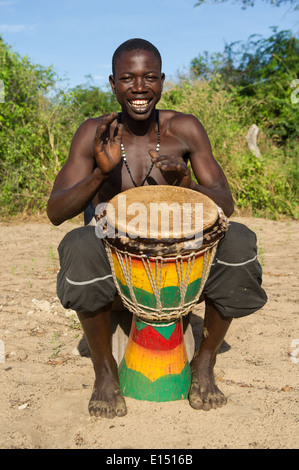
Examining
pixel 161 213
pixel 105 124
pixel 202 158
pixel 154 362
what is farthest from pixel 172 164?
pixel 154 362

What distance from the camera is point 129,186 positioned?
2283 millimetres

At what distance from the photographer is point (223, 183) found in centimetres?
226

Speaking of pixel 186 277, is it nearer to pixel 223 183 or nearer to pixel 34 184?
pixel 223 183

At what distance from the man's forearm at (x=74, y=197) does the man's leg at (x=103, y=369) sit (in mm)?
450

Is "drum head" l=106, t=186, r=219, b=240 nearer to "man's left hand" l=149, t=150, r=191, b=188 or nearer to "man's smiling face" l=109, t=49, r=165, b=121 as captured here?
"man's left hand" l=149, t=150, r=191, b=188

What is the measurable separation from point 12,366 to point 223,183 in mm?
1403

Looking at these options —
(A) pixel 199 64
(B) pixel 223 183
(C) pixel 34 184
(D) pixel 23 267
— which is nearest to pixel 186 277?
(B) pixel 223 183

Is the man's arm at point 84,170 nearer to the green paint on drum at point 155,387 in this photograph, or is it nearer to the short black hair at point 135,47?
the short black hair at point 135,47

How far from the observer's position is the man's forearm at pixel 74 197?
1.96 metres

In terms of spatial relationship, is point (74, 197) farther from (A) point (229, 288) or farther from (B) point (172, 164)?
(A) point (229, 288)

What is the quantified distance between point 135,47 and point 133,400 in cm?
162

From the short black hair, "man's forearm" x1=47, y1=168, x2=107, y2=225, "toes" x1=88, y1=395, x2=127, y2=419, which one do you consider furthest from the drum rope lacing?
the short black hair

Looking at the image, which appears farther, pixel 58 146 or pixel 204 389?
pixel 58 146

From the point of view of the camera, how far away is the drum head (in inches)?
68.5
